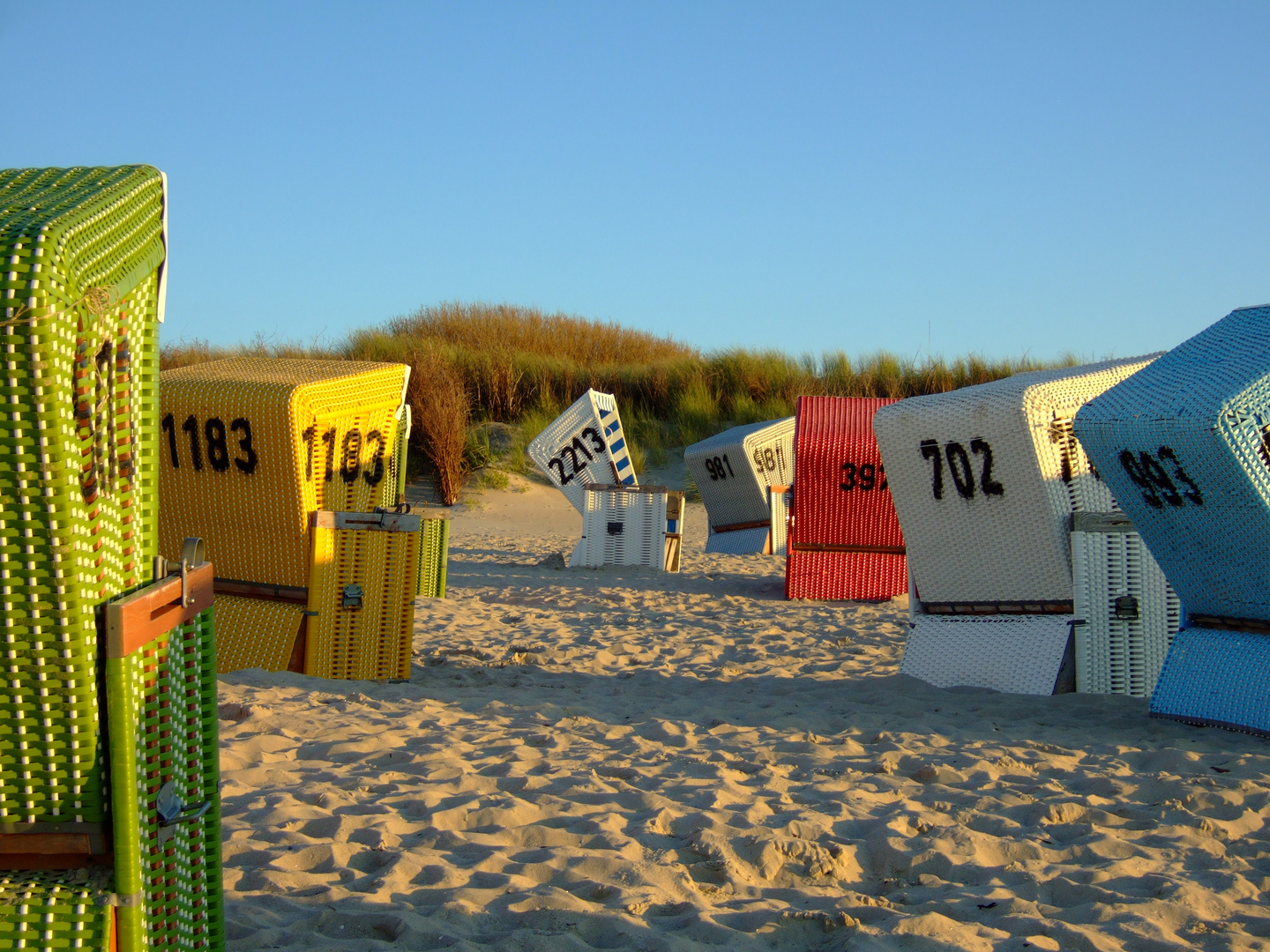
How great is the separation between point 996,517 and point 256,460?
12.4 ft

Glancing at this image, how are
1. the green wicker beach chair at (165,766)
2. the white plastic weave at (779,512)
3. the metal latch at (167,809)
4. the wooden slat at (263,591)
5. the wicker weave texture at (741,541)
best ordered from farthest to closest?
the wicker weave texture at (741,541)
the white plastic weave at (779,512)
the wooden slat at (263,591)
the metal latch at (167,809)
the green wicker beach chair at (165,766)

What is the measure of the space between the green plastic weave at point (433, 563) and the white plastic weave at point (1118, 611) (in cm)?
530

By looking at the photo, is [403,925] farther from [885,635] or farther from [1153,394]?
[885,635]

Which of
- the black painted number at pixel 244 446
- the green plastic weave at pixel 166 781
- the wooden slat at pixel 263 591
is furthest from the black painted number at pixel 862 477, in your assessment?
the green plastic weave at pixel 166 781

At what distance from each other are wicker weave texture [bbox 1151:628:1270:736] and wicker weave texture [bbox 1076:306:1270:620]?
129 mm

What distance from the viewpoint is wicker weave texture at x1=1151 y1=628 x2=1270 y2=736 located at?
172 inches

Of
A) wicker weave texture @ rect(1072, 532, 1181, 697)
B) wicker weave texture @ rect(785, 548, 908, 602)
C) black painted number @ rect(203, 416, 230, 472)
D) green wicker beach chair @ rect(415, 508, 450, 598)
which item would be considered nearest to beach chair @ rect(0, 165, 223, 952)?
black painted number @ rect(203, 416, 230, 472)

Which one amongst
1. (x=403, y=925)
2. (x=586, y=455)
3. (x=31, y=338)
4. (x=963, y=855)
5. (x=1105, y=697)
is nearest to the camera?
(x=31, y=338)

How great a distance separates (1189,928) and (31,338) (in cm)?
283

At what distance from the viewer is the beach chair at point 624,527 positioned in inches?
475

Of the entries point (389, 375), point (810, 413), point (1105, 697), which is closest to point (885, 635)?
point (1105, 697)

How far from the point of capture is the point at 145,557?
2061 mm

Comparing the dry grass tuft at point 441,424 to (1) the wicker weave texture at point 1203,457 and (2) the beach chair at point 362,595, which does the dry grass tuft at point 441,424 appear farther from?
(1) the wicker weave texture at point 1203,457

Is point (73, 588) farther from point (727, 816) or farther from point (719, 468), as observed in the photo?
point (719, 468)
